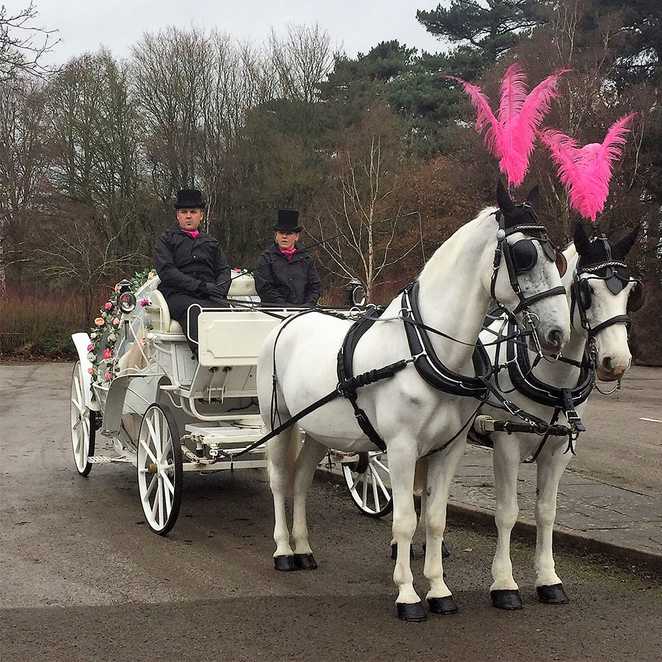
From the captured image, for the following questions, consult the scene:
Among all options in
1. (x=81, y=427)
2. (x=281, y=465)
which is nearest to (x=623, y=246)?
(x=281, y=465)

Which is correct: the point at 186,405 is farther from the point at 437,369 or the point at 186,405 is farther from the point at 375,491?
the point at 437,369

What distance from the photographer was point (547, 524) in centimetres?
481

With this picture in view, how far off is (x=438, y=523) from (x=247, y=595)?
1.15 meters

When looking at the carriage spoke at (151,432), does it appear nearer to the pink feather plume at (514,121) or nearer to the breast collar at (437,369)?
the breast collar at (437,369)

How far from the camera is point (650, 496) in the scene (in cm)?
701

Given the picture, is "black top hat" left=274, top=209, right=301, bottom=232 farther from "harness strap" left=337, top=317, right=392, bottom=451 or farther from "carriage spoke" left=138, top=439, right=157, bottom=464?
"harness strap" left=337, top=317, right=392, bottom=451

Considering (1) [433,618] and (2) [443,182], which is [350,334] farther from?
(2) [443,182]

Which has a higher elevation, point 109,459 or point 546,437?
point 546,437

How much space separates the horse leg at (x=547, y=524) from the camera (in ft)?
15.5

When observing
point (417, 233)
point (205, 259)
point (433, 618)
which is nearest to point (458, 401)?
point (433, 618)

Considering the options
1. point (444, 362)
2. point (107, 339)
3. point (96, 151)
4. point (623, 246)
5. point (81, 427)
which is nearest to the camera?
point (444, 362)

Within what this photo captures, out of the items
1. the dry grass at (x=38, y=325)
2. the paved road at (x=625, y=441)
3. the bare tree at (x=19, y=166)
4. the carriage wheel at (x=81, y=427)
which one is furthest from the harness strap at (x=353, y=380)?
the bare tree at (x=19, y=166)

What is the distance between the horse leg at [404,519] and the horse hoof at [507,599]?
1.45 ft

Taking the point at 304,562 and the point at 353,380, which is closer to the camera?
the point at 353,380
